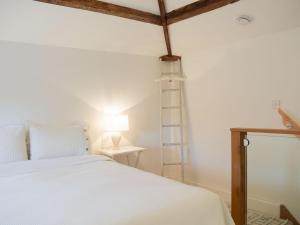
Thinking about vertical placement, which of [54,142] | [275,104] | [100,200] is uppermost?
[275,104]

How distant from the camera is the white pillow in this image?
2902 mm

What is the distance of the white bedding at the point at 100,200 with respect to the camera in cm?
145

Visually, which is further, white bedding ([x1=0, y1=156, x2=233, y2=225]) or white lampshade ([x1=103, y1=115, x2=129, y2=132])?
white lampshade ([x1=103, y1=115, x2=129, y2=132])

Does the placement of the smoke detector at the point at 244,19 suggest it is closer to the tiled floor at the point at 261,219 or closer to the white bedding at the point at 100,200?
the white bedding at the point at 100,200

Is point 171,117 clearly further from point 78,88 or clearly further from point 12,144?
point 12,144

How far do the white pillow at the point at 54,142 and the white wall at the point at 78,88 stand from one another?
0.97 feet

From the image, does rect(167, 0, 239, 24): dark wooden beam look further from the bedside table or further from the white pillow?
the white pillow

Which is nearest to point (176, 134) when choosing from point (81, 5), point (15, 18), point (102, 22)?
point (102, 22)

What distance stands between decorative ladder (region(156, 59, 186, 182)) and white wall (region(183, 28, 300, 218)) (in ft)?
0.55

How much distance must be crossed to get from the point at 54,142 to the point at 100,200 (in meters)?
1.49

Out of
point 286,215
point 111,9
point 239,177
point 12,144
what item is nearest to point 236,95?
point 239,177

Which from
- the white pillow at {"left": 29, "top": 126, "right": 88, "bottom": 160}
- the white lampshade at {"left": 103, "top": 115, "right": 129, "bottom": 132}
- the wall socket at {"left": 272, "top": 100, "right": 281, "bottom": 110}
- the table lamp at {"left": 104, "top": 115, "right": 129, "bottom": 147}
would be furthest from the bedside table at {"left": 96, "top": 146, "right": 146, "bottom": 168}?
the wall socket at {"left": 272, "top": 100, "right": 281, "bottom": 110}

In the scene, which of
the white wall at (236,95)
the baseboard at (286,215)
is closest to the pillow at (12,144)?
the white wall at (236,95)

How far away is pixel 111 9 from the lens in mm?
3111
